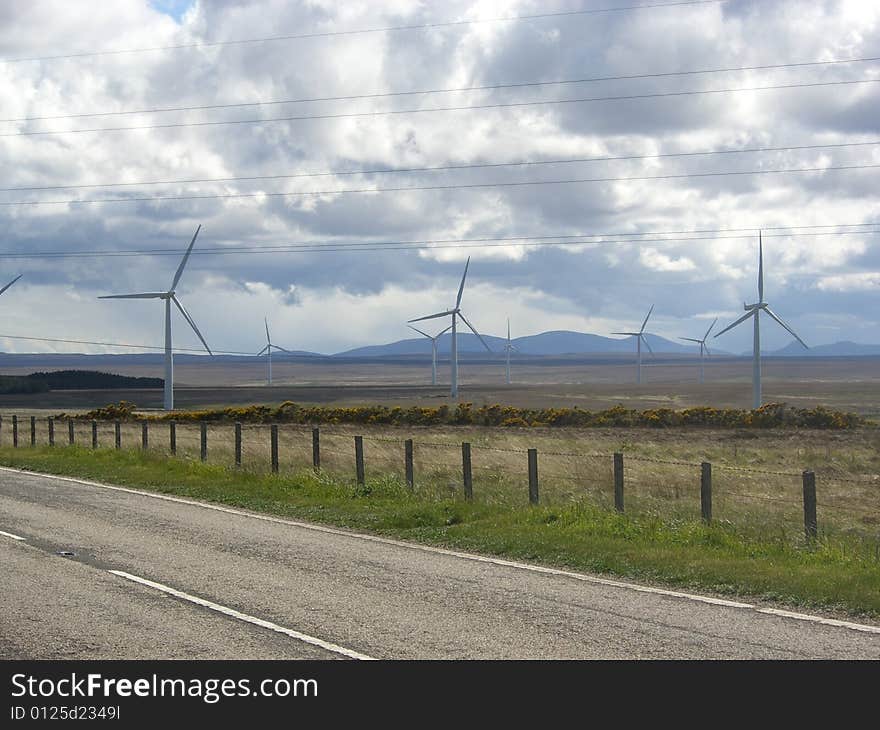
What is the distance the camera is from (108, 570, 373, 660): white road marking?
883 centimetres

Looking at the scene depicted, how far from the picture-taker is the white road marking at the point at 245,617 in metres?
8.83

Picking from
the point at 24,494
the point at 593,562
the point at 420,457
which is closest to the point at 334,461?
the point at 420,457

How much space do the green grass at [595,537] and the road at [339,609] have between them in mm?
724

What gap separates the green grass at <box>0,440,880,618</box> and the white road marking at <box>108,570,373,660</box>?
14.9 ft

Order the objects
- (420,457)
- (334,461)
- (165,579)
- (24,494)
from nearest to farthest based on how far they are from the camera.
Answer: (165,579), (24,494), (334,461), (420,457)

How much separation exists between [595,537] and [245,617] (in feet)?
20.9

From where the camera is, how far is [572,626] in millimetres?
9828

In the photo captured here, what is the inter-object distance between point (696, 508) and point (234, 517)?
8.23 m

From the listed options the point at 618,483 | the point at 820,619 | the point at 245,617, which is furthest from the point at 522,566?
the point at 618,483

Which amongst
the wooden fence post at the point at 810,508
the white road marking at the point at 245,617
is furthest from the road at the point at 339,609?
the wooden fence post at the point at 810,508

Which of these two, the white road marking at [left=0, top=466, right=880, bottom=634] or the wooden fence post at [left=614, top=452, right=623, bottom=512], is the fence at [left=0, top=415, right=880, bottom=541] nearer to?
the wooden fence post at [left=614, top=452, right=623, bottom=512]

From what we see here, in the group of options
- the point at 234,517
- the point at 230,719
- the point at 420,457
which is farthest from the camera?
the point at 420,457

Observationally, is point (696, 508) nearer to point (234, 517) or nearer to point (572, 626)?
point (234, 517)

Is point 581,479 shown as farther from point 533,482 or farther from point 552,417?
point 552,417
